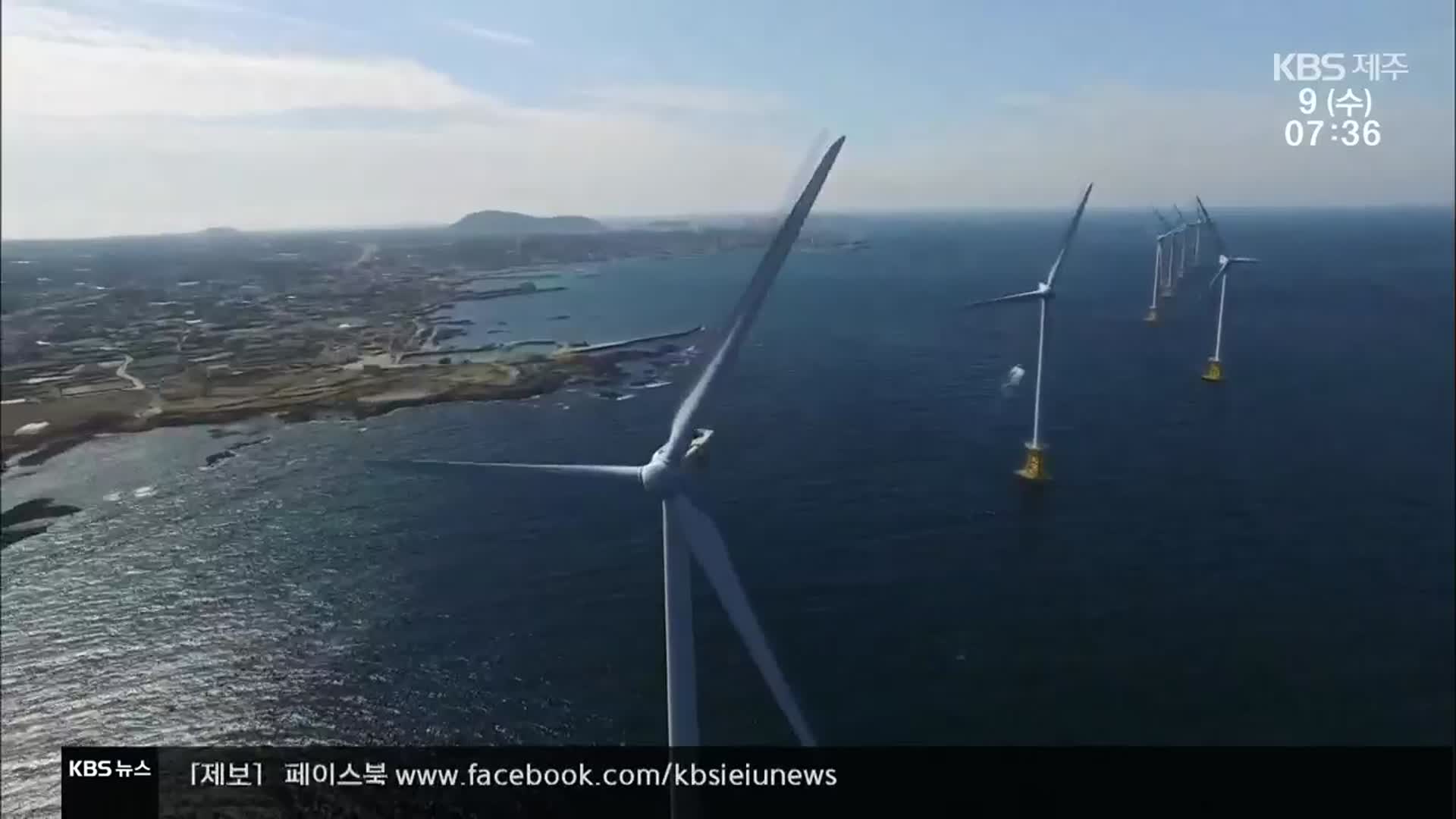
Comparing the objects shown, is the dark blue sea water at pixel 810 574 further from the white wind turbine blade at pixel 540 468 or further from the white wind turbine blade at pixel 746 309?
the white wind turbine blade at pixel 746 309

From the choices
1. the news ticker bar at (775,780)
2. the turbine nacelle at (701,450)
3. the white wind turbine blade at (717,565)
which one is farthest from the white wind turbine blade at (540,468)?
the turbine nacelle at (701,450)

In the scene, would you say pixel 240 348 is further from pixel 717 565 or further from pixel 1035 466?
pixel 717 565

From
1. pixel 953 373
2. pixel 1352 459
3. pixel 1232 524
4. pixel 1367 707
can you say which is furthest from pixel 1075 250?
pixel 1367 707

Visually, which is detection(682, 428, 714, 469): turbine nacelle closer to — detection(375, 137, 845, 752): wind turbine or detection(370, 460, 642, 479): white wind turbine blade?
detection(370, 460, 642, 479): white wind turbine blade

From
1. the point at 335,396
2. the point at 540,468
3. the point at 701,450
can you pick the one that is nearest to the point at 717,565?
the point at 540,468

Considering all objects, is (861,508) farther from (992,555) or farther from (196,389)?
(196,389)

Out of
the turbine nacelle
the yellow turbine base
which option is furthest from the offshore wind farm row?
the yellow turbine base
